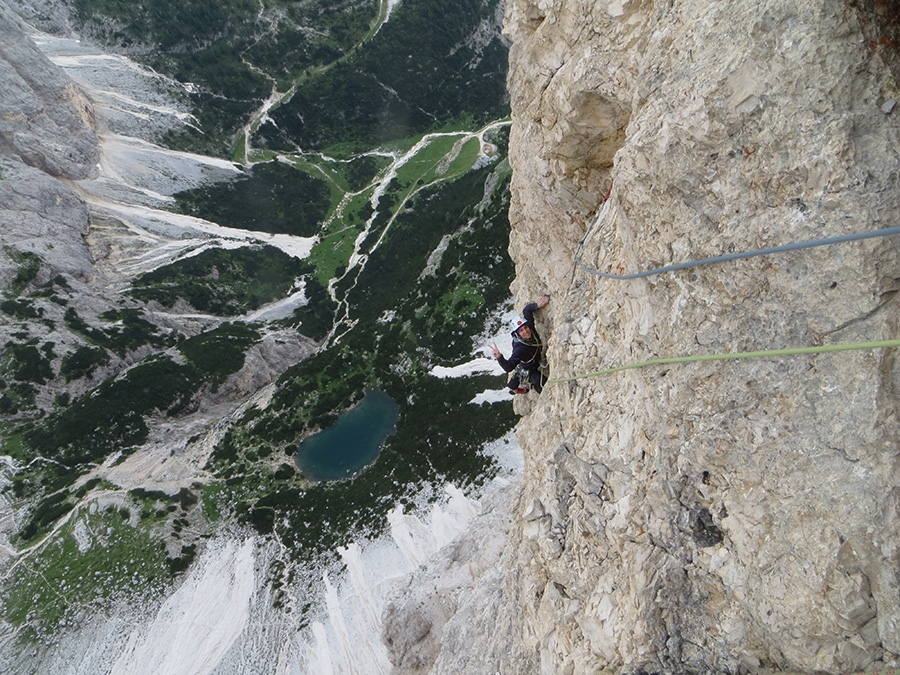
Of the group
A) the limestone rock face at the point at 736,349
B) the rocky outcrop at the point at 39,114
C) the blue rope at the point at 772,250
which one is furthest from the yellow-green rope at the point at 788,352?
the rocky outcrop at the point at 39,114

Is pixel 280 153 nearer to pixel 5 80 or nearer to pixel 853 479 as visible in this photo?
pixel 5 80

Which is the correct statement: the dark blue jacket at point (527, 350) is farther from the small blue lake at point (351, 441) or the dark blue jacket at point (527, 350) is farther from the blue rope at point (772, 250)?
the small blue lake at point (351, 441)

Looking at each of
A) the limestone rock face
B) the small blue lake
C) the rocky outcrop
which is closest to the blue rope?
the limestone rock face

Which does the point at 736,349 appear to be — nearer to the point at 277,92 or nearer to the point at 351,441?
the point at 351,441

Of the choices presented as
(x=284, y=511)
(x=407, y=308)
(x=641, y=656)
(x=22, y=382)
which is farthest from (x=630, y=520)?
(x=22, y=382)

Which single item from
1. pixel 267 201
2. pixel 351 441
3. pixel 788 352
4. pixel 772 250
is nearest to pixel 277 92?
pixel 267 201

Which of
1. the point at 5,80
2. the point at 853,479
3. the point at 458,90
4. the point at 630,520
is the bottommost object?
the point at 630,520

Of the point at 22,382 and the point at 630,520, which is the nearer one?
the point at 630,520
